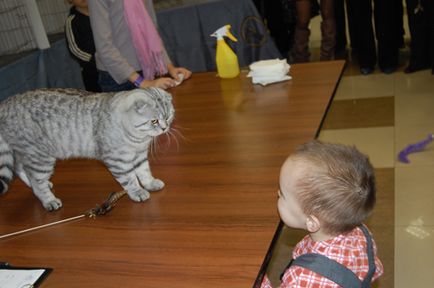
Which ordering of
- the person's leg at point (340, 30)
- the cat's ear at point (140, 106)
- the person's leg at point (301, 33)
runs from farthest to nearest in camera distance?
the person's leg at point (340, 30) < the person's leg at point (301, 33) < the cat's ear at point (140, 106)

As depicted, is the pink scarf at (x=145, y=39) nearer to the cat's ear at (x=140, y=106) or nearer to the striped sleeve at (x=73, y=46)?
the striped sleeve at (x=73, y=46)

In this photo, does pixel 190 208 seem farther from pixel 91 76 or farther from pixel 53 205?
pixel 91 76

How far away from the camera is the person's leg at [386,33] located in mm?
3525

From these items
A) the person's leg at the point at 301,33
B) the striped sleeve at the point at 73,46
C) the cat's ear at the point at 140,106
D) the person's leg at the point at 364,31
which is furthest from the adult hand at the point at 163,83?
the person's leg at the point at 301,33

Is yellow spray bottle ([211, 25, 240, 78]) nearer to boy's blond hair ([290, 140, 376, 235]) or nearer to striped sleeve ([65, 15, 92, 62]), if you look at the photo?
striped sleeve ([65, 15, 92, 62])

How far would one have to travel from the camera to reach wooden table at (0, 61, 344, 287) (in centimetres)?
92

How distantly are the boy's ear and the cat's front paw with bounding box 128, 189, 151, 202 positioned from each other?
0.47 meters

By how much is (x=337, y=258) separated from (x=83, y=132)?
0.75 metres

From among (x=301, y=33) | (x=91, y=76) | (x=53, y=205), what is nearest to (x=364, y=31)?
(x=301, y=33)

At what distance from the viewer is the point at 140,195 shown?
119 cm

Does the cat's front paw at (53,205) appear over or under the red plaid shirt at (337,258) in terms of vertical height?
over

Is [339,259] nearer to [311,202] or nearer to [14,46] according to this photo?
[311,202]

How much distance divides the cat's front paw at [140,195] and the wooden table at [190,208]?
0.05ft

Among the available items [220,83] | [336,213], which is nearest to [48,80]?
[220,83]
